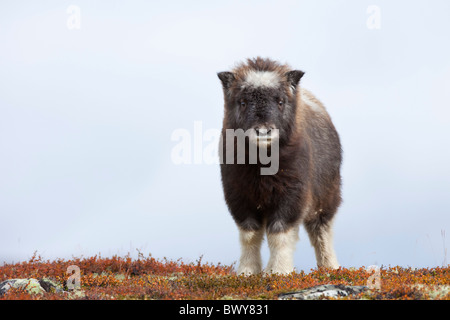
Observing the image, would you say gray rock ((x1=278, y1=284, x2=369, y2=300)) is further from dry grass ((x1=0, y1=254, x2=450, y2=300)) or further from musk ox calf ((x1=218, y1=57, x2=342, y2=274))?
musk ox calf ((x1=218, y1=57, x2=342, y2=274))

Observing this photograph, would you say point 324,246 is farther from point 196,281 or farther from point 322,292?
point 322,292

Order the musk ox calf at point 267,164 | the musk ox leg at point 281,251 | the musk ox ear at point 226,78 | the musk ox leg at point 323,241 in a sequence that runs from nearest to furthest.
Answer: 1. the musk ox calf at point 267,164
2. the musk ox leg at point 281,251
3. the musk ox ear at point 226,78
4. the musk ox leg at point 323,241

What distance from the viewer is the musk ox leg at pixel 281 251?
910cm

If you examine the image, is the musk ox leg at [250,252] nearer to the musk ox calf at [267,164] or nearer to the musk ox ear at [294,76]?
the musk ox calf at [267,164]

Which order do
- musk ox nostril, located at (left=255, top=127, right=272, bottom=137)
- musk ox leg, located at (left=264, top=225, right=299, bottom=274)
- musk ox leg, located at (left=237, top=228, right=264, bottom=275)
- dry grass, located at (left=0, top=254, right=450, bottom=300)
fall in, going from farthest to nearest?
musk ox leg, located at (left=237, top=228, right=264, bottom=275) < musk ox leg, located at (left=264, top=225, right=299, bottom=274) < musk ox nostril, located at (left=255, top=127, right=272, bottom=137) < dry grass, located at (left=0, top=254, right=450, bottom=300)

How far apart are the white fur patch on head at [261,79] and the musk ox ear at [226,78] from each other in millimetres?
316

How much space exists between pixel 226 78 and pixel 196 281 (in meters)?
3.31

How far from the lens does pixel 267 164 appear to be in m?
9.07

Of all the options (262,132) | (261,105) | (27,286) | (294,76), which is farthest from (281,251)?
(27,286)

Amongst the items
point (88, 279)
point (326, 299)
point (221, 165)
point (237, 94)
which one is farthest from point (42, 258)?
point (326, 299)

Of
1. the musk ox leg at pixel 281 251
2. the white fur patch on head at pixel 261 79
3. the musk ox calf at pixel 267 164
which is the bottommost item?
the musk ox leg at pixel 281 251

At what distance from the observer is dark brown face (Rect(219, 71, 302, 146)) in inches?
333

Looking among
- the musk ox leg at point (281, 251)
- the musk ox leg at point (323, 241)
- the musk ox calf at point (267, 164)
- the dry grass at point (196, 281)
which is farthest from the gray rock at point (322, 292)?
the musk ox leg at point (323, 241)

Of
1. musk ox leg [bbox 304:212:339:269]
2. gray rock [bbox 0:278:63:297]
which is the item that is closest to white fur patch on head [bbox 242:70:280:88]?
musk ox leg [bbox 304:212:339:269]
